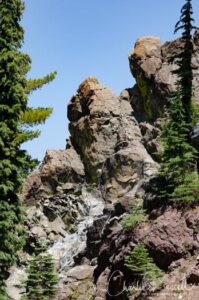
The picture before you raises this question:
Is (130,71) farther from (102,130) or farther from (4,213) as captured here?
(4,213)

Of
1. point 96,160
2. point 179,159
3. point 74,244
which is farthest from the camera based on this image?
point 96,160

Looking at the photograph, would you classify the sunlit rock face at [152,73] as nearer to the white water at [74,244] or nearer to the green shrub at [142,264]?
the white water at [74,244]

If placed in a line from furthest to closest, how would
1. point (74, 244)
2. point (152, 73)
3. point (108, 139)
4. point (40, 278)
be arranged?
1. point (108, 139)
2. point (152, 73)
3. point (74, 244)
4. point (40, 278)

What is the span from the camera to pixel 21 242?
691 inches

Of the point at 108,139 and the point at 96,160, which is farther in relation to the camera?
the point at 108,139

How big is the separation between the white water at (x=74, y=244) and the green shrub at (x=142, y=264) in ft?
47.7

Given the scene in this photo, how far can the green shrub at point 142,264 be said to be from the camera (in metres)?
17.0

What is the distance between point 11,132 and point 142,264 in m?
7.61

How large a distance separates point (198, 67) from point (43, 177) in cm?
2412

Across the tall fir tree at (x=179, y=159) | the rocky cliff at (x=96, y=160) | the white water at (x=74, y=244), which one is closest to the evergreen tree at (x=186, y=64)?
the tall fir tree at (x=179, y=159)

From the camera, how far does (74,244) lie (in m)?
37.9

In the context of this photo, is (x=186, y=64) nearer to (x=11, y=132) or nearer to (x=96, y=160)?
(x=11, y=132)

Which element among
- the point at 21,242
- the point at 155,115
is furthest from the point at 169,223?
the point at 155,115

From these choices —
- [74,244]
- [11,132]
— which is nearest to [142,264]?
[11,132]
